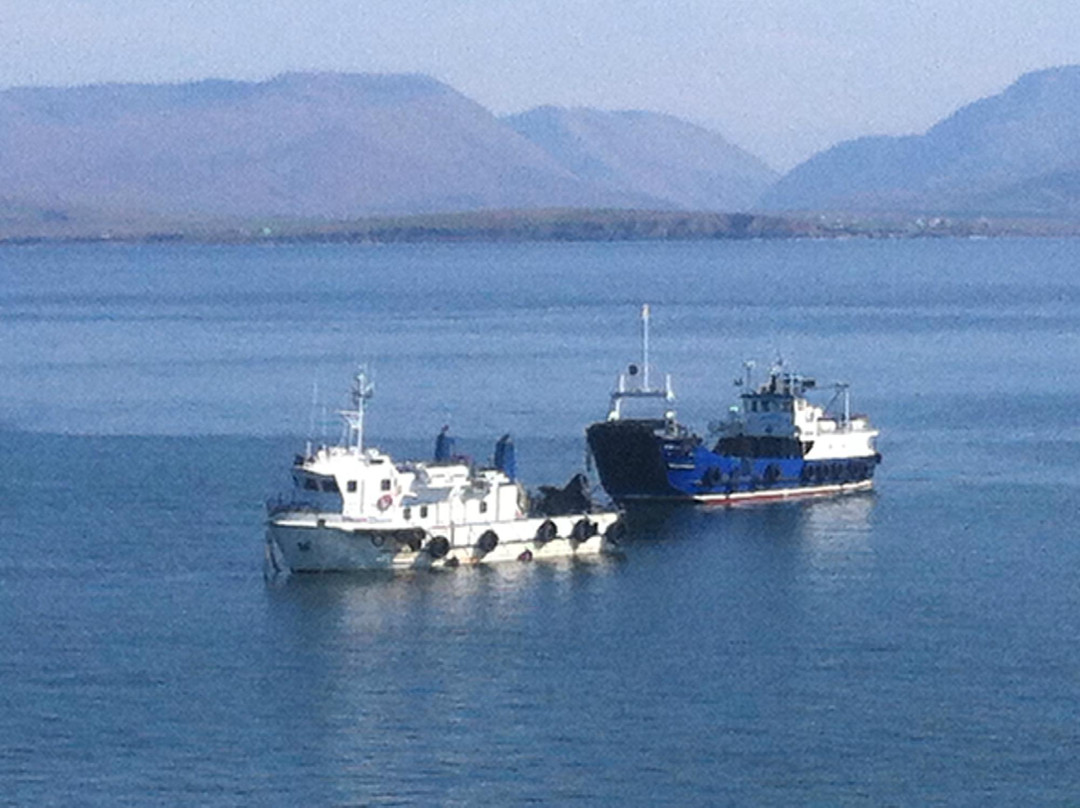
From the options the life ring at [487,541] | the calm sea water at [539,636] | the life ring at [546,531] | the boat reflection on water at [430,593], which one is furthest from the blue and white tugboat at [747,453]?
the life ring at [487,541]

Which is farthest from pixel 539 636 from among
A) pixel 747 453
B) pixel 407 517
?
pixel 747 453

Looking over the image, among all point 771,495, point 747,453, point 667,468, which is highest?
point 747,453

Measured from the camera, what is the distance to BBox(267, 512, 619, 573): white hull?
53750 mm

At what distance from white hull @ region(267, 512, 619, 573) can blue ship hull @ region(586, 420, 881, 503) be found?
32.7 ft

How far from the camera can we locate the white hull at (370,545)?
53.8 metres

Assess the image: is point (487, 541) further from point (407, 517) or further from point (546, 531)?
point (407, 517)

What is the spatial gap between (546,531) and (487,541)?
5.07 feet

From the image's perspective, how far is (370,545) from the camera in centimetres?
5416

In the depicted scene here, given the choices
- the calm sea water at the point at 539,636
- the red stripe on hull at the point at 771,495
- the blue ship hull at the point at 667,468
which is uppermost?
the blue ship hull at the point at 667,468

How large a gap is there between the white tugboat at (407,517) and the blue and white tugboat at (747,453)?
28.5 ft

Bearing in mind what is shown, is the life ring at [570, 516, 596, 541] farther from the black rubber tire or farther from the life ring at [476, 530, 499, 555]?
the black rubber tire

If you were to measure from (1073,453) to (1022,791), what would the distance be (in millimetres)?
39194

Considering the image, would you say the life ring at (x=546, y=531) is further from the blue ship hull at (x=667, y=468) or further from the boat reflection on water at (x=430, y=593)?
the blue ship hull at (x=667, y=468)

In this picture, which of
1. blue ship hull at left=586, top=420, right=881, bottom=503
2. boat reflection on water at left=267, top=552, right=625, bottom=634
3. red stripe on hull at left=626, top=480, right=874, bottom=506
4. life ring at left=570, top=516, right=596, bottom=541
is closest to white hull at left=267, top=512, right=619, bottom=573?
boat reflection on water at left=267, top=552, right=625, bottom=634
